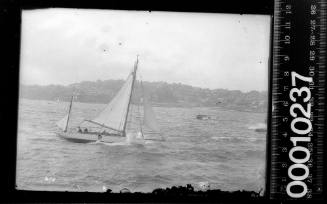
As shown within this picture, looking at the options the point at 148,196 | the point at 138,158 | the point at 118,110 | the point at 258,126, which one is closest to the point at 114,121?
the point at 118,110

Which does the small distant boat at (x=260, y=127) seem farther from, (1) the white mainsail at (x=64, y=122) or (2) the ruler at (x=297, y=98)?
(1) the white mainsail at (x=64, y=122)

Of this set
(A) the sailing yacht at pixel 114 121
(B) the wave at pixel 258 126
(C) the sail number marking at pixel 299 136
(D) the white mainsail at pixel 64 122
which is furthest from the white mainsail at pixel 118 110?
(C) the sail number marking at pixel 299 136

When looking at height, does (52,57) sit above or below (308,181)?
above

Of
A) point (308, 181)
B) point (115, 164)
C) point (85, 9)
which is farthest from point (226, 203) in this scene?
point (85, 9)

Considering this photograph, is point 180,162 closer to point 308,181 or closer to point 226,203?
point 226,203

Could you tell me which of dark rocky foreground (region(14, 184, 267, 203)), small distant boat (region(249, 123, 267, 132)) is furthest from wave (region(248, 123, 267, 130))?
dark rocky foreground (region(14, 184, 267, 203))

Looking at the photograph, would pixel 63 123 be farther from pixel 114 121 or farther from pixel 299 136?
pixel 299 136
